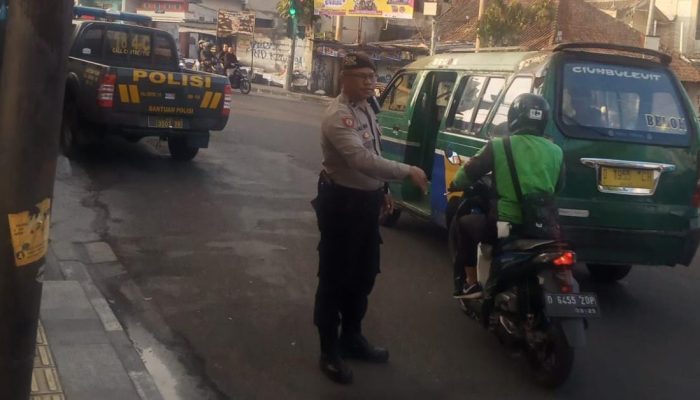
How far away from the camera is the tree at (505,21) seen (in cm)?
3109

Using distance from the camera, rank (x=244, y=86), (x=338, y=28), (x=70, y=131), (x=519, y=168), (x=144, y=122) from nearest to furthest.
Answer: (x=519, y=168) → (x=144, y=122) → (x=70, y=131) → (x=244, y=86) → (x=338, y=28)

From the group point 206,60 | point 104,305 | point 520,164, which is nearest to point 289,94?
point 206,60

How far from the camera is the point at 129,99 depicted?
1131cm

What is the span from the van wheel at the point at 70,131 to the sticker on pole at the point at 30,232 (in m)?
9.01

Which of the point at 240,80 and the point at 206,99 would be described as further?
the point at 240,80

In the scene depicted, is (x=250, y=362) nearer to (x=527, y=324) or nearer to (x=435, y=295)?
(x=527, y=324)

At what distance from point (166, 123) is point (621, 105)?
6.57m

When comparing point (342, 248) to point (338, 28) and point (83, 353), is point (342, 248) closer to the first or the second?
point (83, 353)

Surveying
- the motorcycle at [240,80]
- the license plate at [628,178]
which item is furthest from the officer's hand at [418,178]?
the motorcycle at [240,80]

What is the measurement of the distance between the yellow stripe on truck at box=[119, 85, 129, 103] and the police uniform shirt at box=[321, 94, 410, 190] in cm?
670

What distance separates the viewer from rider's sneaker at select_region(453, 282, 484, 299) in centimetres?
587

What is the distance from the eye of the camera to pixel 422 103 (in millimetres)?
9031

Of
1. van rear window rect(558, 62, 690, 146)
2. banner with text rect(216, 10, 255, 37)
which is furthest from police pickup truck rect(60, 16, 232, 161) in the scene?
banner with text rect(216, 10, 255, 37)

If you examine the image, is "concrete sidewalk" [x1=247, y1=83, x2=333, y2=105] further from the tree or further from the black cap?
the black cap
